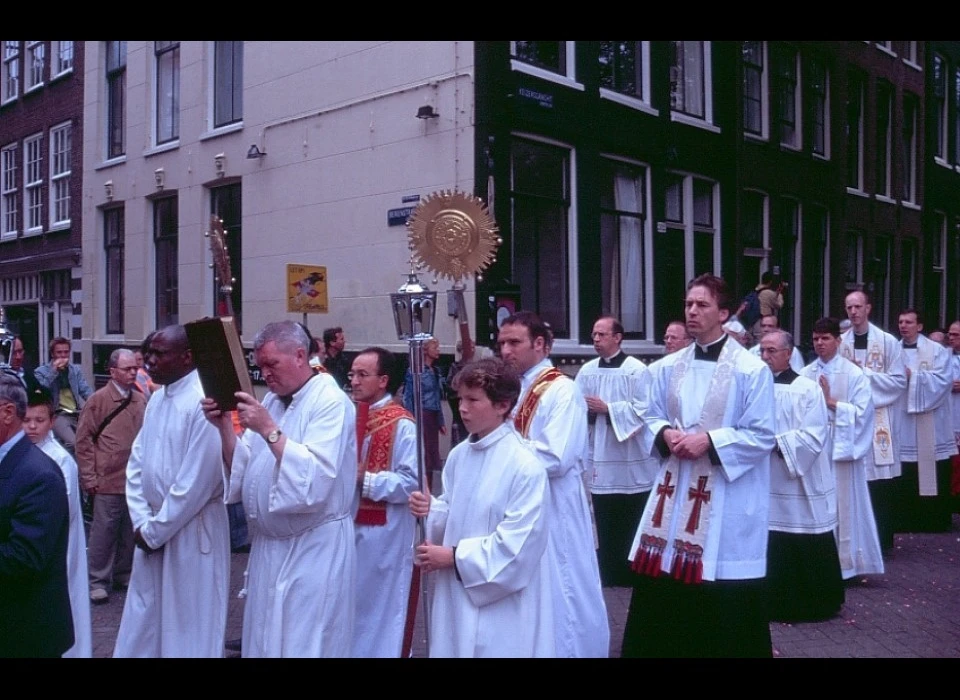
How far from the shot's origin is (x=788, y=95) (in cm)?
1966

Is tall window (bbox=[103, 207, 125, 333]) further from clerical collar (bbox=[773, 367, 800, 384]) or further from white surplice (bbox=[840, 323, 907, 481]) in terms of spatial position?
clerical collar (bbox=[773, 367, 800, 384])

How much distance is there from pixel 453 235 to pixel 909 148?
20960 mm

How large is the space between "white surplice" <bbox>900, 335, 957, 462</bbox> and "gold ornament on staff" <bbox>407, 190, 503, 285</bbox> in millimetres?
6231

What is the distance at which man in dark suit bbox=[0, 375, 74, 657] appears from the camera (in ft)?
12.0

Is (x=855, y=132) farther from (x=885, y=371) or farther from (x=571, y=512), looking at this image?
(x=571, y=512)

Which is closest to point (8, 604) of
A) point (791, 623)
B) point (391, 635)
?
point (391, 635)

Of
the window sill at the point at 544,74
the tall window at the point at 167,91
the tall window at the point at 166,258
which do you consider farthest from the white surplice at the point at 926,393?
the tall window at the point at 167,91

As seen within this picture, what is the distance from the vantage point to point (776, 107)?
1911 cm

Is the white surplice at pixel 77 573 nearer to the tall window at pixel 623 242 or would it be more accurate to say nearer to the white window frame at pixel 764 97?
the tall window at pixel 623 242

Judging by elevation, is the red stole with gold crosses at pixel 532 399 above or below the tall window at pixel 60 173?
below

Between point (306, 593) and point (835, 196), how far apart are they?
18.7 metres

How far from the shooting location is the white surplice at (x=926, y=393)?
10555 millimetres

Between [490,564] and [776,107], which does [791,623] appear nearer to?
[490,564]

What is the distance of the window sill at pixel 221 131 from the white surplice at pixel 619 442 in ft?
33.1
